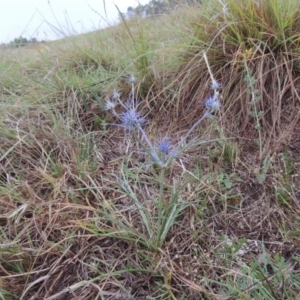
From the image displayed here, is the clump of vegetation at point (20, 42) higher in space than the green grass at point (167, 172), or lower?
higher

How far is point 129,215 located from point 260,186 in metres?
0.55

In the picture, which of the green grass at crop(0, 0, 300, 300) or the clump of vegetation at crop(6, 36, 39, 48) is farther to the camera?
the clump of vegetation at crop(6, 36, 39, 48)

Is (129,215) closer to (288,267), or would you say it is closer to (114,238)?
(114,238)

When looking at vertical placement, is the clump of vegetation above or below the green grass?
above

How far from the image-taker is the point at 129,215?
1.52 metres

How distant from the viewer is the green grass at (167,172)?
1.33m

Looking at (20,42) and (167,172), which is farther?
(20,42)

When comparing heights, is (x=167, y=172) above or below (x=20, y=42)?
below

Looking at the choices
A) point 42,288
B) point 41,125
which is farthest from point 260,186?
point 41,125

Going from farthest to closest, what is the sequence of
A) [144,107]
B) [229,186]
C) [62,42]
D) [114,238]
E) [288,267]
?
[62,42] < [144,107] < [229,186] < [114,238] < [288,267]

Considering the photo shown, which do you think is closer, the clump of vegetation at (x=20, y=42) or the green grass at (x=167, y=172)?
the green grass at (x=167, y=172)

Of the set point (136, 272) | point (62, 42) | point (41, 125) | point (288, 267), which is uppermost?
point (62, 42)

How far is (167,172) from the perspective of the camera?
1723 mm

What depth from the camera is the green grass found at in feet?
4.36
